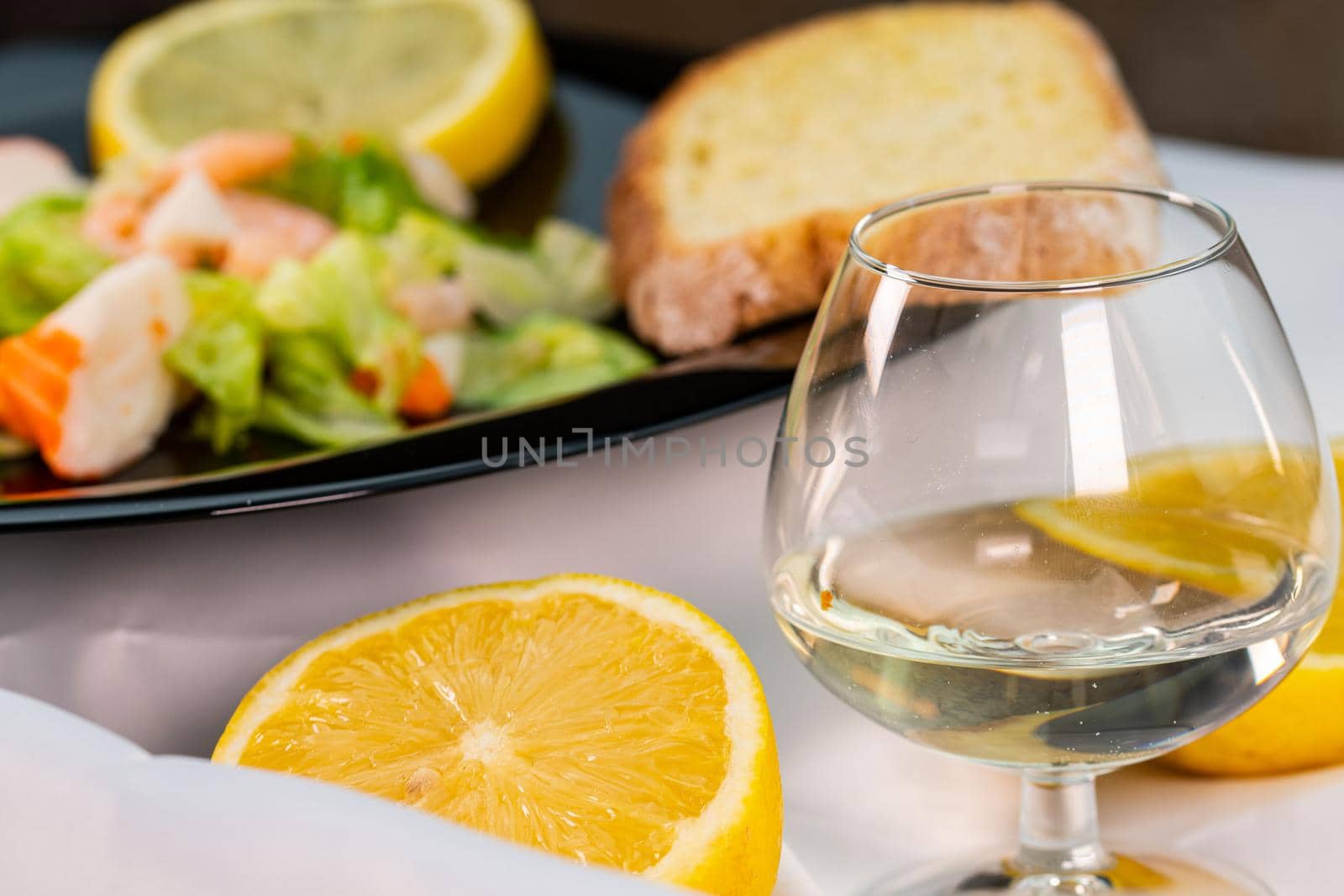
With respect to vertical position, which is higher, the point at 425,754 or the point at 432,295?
the point at 425,754

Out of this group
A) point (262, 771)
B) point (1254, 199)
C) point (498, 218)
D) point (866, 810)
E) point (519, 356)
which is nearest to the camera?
point (262, 771)

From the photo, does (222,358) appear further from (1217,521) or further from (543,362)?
(1217,521)

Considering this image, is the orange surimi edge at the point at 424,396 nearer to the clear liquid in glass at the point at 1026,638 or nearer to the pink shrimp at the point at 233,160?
the pink shrimp at the point at 233,160

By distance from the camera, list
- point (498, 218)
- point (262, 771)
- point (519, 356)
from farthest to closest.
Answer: point (498, 218)
point (519, 356)
point (262, 771)

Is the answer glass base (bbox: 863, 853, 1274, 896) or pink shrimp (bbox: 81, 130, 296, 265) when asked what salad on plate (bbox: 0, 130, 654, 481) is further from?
glass base (bbox: 863, 853, 1274, 896)

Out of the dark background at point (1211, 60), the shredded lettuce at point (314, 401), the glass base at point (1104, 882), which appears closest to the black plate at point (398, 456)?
the shredded lettuce at point (314, 401)

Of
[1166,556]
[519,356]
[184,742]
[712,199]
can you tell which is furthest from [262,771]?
[712,199]

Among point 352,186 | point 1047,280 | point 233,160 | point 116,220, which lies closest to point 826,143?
point 352,186

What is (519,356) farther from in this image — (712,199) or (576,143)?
(576,143)

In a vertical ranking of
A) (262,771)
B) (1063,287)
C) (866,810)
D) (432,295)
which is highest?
(1063,287)
